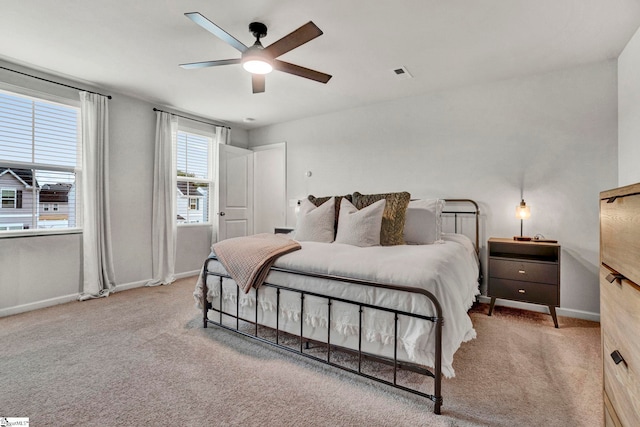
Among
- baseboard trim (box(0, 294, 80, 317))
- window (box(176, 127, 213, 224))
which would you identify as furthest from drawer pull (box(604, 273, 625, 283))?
window (box(176, 127, 213, 224))

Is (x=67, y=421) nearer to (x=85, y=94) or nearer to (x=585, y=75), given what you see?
(x=85, y=94)

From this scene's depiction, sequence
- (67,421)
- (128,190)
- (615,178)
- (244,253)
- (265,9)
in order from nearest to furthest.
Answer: (67,421)
(265,9)
(244,253)
(615,178)
(128,190)

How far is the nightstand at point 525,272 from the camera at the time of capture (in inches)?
106

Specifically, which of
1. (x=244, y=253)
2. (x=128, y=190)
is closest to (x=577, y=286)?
(x=244, y=253)

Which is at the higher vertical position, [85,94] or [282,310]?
[85,94]

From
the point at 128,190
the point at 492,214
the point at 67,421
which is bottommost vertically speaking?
the point at 67,421

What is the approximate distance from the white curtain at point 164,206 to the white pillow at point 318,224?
7.25 feet

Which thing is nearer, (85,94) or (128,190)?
(85,94)

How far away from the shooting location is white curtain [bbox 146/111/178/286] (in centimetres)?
411

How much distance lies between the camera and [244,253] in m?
2.31

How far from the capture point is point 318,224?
9.76 ft

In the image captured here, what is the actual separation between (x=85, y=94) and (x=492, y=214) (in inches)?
191

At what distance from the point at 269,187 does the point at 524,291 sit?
13.0 feet

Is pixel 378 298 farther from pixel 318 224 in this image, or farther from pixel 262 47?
pixel 262 47
